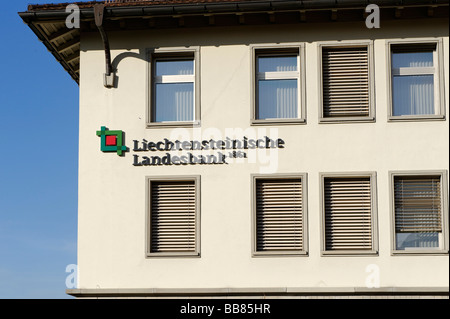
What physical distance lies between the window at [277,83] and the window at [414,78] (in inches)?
80.4

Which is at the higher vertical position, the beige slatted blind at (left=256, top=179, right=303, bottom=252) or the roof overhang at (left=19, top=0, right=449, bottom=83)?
the roof overhang at (left=19, top=0, right=449, bottom=83)

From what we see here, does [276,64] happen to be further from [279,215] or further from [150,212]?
[150,212]

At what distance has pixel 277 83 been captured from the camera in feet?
58.8

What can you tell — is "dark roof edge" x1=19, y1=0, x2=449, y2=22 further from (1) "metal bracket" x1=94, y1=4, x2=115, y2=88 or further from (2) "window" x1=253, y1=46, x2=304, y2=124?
(2) "window" x1=253, y1=46, x2=304, y2=124

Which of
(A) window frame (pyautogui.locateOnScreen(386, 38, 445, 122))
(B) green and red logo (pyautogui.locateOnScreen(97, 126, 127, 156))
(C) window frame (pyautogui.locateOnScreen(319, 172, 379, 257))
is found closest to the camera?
(C) window frame (pyautogui.locateOnScreen(319, 172, 379, 257))

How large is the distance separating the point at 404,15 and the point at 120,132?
654 cm

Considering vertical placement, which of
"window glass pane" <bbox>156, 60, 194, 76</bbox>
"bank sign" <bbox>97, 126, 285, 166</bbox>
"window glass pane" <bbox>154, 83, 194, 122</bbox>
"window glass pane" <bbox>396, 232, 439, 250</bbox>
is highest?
"window glass pane" <bbox>156, 60, 194, 76</bbox>

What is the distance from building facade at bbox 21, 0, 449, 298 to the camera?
17000 mm

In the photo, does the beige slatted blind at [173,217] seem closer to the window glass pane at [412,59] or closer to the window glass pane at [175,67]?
the window glass pane at [175,67]

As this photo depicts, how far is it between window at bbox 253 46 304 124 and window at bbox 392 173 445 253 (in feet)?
8.89

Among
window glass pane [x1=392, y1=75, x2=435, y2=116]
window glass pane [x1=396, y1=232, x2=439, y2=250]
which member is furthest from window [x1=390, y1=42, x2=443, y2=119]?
window glass pane [x1=396, y1=232, x2=439, y2=250]

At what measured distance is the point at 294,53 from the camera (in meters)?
18.0
